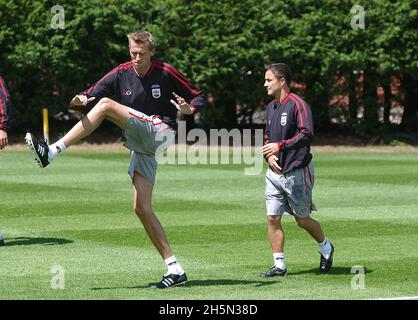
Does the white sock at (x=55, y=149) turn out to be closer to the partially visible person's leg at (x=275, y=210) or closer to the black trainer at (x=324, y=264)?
the partially visible person's leg at (x=275, y=210)

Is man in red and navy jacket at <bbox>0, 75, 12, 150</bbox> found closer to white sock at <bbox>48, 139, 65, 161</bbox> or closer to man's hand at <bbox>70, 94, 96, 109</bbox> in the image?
man's hand at <bbox>70, 94, 96, 109</bbox>

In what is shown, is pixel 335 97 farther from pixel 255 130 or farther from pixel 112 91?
pixel 112 91

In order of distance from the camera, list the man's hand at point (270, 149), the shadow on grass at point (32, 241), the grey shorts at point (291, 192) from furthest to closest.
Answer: the shadow on grass at point (32, 241)
the grey shorts at point (291, 192)
the man's hand at point (270, 149)

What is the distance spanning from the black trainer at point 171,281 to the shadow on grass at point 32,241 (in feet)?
10.4

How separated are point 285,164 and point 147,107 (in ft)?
5.23

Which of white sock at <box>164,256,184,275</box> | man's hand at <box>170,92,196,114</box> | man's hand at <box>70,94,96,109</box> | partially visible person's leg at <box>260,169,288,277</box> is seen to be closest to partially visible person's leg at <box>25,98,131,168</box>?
man's hand at <box>70,94,96,109</box>

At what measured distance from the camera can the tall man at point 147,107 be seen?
976cm

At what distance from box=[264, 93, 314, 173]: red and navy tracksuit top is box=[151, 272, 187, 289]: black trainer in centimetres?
161

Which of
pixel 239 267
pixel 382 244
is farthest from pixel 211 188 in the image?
pixel 239 267

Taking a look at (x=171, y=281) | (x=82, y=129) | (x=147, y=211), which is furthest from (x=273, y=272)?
(x=82, y=129)

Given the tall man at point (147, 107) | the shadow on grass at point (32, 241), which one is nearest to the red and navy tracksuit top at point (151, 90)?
the tall man at point (147, 107)

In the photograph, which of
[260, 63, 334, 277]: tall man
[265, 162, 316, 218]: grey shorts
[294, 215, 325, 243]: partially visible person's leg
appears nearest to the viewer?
[260, 63, 334, 277]: tall man

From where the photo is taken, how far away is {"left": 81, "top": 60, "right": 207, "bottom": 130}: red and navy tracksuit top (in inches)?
392

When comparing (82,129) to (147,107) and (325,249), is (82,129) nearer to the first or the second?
(147,107)
